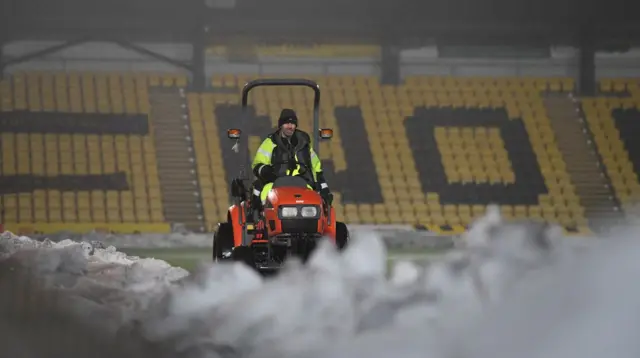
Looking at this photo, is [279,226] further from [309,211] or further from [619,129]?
[619,129]

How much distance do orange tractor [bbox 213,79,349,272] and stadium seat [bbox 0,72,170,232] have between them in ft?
55.5

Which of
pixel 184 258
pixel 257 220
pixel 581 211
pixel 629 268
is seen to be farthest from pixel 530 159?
pixel 629 268

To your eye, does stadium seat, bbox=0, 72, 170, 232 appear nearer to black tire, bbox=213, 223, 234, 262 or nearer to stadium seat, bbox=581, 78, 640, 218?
stadium seat, bbox=581, 78, 640, 218

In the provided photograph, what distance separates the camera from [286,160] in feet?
37.5

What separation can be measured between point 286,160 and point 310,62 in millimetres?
22235

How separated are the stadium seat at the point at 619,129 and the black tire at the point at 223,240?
20452 mm

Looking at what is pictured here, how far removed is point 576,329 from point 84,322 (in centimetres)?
426

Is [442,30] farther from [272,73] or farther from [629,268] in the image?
[629,268]

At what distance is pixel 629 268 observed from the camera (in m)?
5.97

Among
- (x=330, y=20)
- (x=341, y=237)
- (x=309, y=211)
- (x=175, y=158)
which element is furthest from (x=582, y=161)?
(x=309, y=211)

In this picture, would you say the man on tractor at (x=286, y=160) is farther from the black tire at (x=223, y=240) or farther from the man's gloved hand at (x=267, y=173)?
the black tire at (x=223, y=240)

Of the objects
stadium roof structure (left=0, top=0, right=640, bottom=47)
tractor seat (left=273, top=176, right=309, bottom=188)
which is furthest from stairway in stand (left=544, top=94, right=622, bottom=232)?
tractor seat (left=273, top=176, right=309, bottom=188)

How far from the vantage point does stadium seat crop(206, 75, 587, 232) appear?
3039cm

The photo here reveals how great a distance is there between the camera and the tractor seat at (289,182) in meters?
11.3
